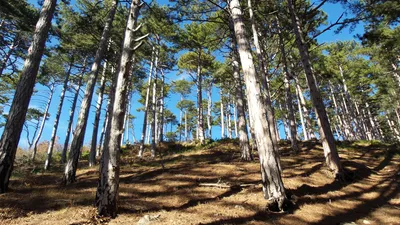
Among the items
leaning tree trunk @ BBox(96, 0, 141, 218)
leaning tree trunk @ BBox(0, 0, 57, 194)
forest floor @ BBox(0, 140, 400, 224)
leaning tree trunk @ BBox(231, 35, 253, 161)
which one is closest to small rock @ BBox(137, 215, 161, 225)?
forest floor @ BBox(0, 140, 400, 224)

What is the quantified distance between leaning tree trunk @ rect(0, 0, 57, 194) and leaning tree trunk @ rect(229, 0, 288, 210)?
236 inches

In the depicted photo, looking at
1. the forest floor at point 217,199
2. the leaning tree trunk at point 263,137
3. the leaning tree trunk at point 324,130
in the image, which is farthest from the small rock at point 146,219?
the leaning tree trunk at point 324,130

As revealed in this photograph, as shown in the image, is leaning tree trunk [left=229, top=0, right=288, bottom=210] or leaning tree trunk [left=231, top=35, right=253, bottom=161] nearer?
leaning tree trunk [left=229, top=0, right=288, bottom=210]

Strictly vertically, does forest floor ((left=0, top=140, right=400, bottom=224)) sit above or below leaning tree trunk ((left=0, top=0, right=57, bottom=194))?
below

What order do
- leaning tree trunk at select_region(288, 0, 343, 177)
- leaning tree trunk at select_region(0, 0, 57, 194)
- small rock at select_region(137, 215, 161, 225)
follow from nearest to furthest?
small rock at select_region(137, 215, 161, 225), leaning tree trunk at select_region(0, 0, 57, 194), leaning tree trunk at select_region(288, 0, 343, 177)

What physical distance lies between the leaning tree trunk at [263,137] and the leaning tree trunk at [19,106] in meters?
5.99

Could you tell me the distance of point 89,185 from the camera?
6895 mm

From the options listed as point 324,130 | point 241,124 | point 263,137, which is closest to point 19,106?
point 263,137

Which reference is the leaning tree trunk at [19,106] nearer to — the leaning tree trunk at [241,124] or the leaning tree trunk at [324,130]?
the leaning tree trunk at [241,124]

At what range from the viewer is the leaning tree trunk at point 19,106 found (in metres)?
5.47

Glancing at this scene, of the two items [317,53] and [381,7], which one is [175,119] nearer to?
[317,53]

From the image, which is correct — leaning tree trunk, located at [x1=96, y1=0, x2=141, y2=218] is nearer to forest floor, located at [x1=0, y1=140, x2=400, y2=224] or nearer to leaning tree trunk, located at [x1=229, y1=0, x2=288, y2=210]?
forest floor, located at [x1=0, y1=140, x2=400, y2=224]

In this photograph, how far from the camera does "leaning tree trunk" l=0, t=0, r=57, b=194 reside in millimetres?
5473

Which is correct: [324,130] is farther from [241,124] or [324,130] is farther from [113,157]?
[113,157]
